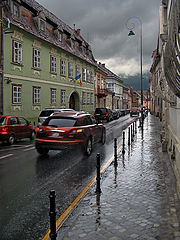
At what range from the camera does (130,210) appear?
4566mm

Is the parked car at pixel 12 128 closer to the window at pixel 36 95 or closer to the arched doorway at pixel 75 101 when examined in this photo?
the window at pixel 36 95

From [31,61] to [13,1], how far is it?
5095mm

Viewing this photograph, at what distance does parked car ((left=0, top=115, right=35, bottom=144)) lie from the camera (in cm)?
1254

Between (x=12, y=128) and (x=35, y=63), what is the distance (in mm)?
12181

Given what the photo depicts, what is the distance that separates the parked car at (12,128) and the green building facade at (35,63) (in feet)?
19.1

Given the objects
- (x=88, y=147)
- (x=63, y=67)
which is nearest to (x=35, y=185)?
(x=88, y=147)

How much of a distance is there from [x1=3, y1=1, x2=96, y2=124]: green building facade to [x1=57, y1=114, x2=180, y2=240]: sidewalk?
1513 cm

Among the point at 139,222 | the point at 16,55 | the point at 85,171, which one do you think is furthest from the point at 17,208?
the point at 16,55

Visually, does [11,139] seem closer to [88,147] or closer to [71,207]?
[88,147]

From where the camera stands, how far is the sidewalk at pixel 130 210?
3.73 m

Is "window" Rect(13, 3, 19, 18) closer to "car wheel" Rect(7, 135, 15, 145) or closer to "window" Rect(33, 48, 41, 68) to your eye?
"window" Rect(33, 48, 41, 68)

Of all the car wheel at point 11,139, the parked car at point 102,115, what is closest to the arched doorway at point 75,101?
the parked car at point 102,115

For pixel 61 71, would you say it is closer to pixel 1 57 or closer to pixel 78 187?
Result: pixel 1 57

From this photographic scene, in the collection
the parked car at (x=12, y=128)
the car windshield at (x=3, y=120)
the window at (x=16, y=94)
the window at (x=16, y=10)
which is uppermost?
the window at (x=16, y=10)
